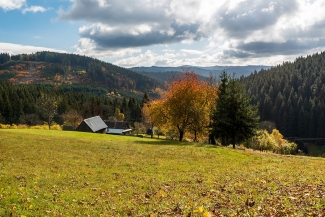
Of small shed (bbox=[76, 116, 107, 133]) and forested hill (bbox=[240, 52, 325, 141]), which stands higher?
forested hill (bbox=[240, 52, 325, 141])

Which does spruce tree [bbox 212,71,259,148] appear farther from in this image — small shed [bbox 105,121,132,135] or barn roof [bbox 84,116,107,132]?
small shed [bbox 105,121,132,135]

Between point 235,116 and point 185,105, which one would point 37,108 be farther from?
point 235,116

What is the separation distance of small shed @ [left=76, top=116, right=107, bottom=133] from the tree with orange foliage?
1322 inches

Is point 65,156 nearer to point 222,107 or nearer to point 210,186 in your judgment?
point 210,186

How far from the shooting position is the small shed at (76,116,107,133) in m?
73.4

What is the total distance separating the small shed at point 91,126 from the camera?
241 ft

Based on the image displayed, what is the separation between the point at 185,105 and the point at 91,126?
40872 millimetres

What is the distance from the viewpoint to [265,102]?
16675cm

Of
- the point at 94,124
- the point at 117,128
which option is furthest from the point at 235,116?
the point at 117,128

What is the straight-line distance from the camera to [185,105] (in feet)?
141

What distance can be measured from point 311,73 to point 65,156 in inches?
8620

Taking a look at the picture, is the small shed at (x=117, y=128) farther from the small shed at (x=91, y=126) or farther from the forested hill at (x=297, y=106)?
the forested hill at (x=297, y=106)

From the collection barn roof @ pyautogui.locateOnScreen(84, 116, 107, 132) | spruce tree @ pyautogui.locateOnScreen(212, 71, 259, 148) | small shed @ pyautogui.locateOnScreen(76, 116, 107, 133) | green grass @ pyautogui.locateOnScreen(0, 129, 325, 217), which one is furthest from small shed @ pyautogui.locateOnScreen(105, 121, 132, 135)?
green grass @ pyautogui.locateOnScreen(0, 129, 325, 217)

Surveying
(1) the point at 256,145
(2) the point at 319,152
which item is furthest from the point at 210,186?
(2) the point at 319,152
